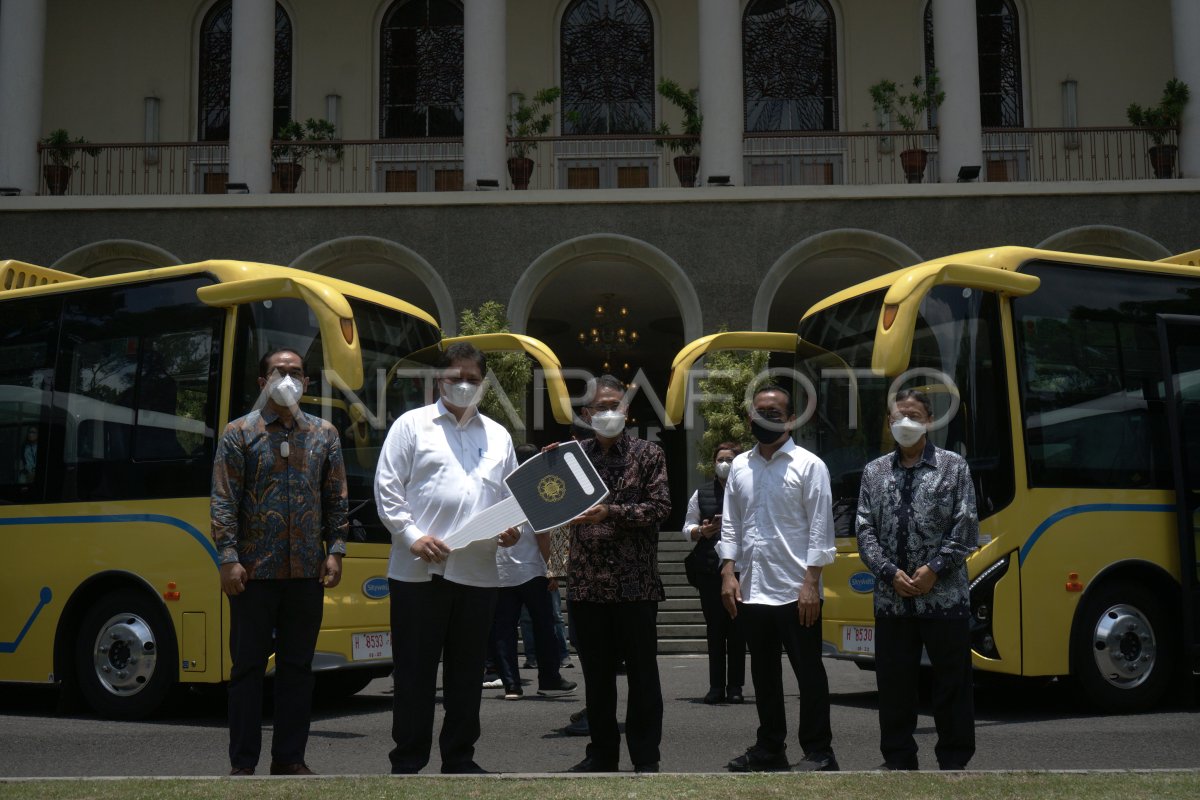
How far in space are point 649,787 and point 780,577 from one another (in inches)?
68.2

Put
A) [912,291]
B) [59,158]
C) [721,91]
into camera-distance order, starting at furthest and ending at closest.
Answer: [59,158]
[721,91]
[912,291]

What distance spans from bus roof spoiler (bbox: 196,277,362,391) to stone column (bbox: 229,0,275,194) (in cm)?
1212

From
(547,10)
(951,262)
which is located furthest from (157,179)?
(951,262)

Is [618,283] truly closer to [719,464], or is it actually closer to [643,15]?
[643,15]

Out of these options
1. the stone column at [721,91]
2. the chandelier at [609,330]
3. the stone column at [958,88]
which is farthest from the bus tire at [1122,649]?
the chandelier at [609,330]

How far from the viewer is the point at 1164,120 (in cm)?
2062

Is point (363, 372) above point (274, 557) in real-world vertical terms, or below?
above

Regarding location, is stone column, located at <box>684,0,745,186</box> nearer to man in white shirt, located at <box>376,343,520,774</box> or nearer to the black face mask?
the black face mask

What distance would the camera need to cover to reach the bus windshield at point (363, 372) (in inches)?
363

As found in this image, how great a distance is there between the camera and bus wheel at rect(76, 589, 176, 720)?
30.4 feet

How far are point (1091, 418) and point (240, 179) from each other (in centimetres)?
1484

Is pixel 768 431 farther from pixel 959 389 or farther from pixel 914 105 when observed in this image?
pixel 914 105

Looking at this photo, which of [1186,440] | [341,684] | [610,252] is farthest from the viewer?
[610,252]

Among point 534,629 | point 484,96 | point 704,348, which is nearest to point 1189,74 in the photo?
point 484,96
